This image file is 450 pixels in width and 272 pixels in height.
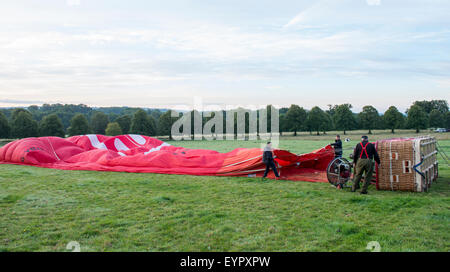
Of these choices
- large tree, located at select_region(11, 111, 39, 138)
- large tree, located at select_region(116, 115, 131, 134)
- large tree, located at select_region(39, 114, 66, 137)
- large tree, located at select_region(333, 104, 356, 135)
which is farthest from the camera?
large tree, located at select_region(333, 104, 356, 135)

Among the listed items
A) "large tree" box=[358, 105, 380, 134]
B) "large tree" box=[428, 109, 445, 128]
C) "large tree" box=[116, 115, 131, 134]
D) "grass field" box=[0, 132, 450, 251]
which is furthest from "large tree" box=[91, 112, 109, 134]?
"large tree" box=[428, 109, 445, 128]

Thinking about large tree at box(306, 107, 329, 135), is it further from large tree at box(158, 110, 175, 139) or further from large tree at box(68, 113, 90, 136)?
large tree at box(68, 113, 90, 136)

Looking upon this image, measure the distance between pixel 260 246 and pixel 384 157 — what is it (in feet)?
17.1

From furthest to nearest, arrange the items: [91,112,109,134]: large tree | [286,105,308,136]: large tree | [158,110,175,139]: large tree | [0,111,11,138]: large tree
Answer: [91,112,109,134]: large tree < [286,105,308,136]: large tree < [158,110,175,139]: large tree < [0,111,11,138]: large tree

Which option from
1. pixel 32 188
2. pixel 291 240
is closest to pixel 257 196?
pixel 291 240

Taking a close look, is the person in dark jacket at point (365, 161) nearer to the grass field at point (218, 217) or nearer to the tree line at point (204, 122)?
the grass field at point (218, 217)

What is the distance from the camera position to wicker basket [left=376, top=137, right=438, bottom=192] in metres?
7.93

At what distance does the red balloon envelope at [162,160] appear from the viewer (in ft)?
35.3

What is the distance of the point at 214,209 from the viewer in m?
6.48

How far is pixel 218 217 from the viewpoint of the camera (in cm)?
594

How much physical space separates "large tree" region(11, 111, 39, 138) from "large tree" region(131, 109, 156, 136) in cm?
1351

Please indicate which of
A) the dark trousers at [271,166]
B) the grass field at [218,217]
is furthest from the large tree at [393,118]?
the dark trousers at [271,166]

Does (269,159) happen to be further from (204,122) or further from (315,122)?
(315,122)
